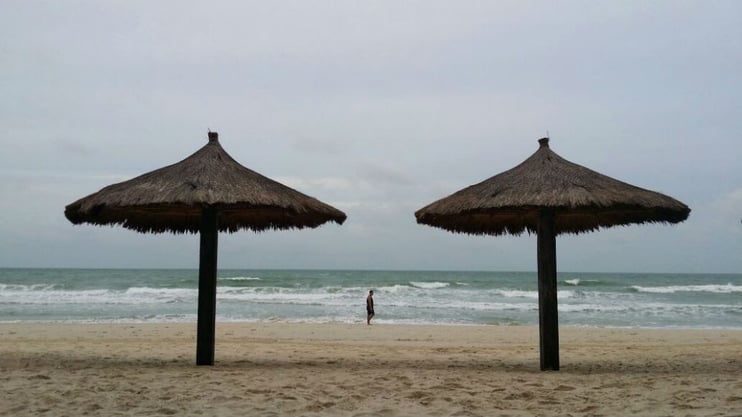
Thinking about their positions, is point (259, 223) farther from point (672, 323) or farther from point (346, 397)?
point (672, 323)

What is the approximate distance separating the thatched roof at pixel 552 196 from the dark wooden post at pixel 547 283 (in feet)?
0.71

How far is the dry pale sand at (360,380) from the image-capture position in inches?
193

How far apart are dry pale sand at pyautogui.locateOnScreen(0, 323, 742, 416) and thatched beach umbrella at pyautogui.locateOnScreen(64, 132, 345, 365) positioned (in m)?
0.88

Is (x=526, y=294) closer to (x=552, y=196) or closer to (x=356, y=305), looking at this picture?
(x=356, y=305)

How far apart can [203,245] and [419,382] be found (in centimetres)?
274

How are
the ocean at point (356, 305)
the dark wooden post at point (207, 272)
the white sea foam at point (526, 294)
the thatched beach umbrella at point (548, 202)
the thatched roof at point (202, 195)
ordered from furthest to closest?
the white sea foam at point (526, 294) → the ocean at point (356, 305) → the dark wooden post at point (207, 272) → the thatched beach umbrella at point (548, 202) → the thatched roof at point (202, 195)

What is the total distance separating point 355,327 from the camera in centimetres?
1594

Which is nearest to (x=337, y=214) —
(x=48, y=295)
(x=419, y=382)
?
(x=419, y=382)

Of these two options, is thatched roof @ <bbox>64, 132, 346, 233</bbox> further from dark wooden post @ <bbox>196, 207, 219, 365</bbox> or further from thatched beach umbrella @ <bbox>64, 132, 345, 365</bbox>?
dark wooden post @ <bbox>196, 207, 219, 365</bbox>

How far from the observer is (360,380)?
6.19 metres

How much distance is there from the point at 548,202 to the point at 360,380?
2569mm

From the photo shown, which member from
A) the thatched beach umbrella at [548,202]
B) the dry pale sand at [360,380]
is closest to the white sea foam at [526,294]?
the dry pale sand at [360,380]

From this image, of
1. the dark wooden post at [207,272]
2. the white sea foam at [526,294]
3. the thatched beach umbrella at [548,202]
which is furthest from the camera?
the white sea foam at [526,294]

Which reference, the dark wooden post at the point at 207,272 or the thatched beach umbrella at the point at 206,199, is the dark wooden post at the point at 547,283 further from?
the dark wooden post at the point at 207,272
